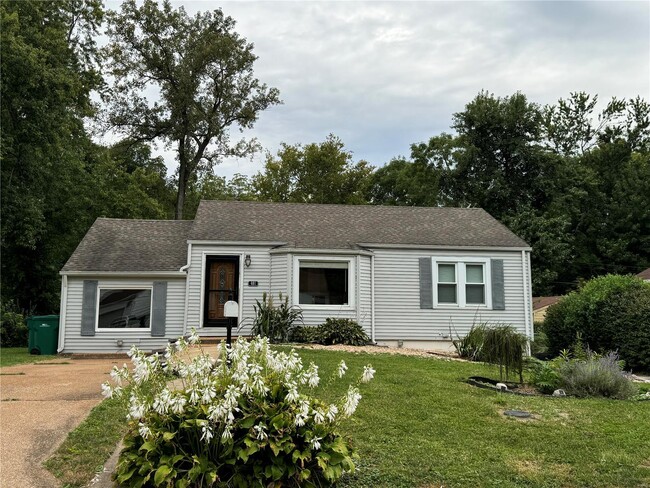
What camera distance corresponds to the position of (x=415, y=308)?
562 inches

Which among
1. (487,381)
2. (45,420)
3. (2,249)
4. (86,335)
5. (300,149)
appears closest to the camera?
(45,420)

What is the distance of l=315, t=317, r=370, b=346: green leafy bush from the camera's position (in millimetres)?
12500

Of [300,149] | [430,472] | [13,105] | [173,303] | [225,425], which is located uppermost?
[300,149]

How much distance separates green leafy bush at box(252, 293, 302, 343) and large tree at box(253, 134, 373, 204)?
65.8 ft

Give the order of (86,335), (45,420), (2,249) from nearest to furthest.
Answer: (45,420), (86,335), (2,249)

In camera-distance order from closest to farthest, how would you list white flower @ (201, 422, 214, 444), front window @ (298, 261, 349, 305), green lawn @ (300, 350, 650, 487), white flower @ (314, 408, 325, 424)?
white flower @ (201, 422, 214, 444), white flower @ (314, 408, 325, 424), green lawn @ (300, 350, 650, 487), front window @ (298, 261, 349, 305)

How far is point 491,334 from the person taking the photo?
27.5 feet

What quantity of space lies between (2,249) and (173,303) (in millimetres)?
10476

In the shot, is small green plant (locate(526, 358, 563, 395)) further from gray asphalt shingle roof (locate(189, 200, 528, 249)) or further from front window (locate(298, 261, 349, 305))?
gray asphalt shingle roof (locate(189, 200, 528, 249))

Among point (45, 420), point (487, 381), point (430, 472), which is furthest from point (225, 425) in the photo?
point (487, 381)

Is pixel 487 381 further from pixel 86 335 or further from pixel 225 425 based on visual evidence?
pixel 86 335

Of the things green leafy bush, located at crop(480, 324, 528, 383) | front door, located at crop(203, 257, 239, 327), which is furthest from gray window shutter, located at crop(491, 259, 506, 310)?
front door, located at crop(203, 257, 239, 327)

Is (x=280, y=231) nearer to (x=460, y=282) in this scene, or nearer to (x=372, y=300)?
(x=372, y=300)

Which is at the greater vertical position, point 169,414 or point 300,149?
point 300,149
